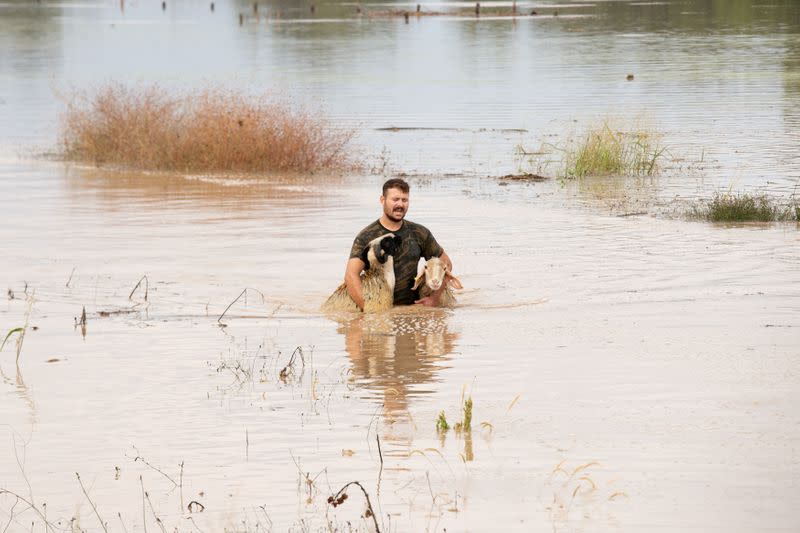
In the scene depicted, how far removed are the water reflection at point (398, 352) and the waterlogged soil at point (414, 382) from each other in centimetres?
3

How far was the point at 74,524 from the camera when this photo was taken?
19.8 feet

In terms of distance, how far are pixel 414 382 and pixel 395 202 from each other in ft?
6.44

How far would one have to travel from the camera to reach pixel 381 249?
10.4m

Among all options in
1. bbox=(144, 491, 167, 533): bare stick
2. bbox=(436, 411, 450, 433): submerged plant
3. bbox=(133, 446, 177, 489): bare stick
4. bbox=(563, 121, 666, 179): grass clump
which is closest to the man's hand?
bbox=(436, 411, 450, 433): submerged plant

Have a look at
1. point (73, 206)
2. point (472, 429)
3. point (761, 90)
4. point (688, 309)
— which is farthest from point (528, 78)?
point (472, 429)

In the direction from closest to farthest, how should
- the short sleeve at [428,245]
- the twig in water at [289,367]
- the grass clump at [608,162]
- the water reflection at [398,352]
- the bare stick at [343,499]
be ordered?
the bare stick at [343,499] < the water reflection at [398,352] < the twig in water at [289,367] < the short sleeve at [428,245] < the grass clump at [608,162]

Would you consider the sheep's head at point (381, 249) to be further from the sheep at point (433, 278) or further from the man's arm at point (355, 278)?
the sheep at point (433, 278)

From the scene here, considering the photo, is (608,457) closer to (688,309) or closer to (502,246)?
(688,309)

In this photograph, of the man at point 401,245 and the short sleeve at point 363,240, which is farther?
the short sleeve at point 363,240

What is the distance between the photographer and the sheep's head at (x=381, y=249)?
34.1 ft

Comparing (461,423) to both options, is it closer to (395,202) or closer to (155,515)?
(155,515)

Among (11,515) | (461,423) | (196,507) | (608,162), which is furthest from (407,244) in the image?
(608,162)

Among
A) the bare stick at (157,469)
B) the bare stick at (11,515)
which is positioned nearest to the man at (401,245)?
the bare stick at (157,469)

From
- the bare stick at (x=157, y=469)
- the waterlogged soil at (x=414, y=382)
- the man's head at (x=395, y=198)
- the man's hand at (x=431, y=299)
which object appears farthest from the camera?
the man's hand at (x=431, y=299)
